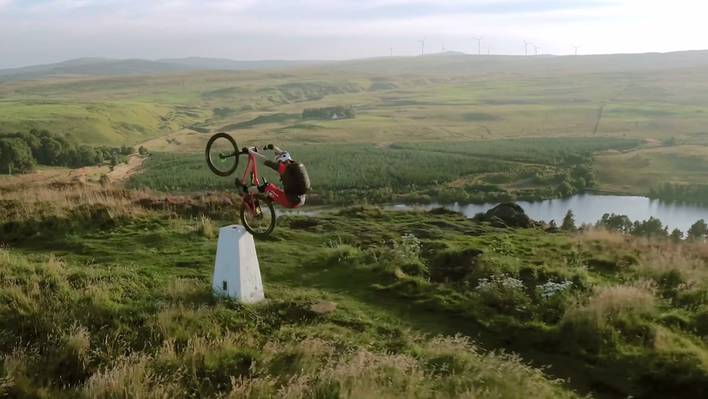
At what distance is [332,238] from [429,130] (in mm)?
94475

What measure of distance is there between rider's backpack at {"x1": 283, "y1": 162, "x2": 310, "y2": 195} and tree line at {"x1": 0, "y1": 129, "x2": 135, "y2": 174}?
52657 millimetres

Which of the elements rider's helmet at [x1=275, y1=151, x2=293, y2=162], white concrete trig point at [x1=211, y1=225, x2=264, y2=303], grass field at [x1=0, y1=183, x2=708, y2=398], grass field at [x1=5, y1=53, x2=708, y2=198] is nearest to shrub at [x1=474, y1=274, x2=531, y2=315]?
grass field at [x1=0, y1=183, x2=708, y2=398]

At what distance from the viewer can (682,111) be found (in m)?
122

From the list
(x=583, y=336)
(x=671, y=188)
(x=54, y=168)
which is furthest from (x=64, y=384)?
(x=671, y=188)

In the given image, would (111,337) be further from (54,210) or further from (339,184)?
(339,184)

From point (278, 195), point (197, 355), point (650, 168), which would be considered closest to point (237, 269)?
point (278, 195)

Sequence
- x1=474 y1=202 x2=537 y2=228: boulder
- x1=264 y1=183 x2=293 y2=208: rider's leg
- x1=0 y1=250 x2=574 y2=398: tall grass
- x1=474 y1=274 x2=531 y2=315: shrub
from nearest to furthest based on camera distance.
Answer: x1=0 y1=250 x2=574 y2=398: tall grass < x1=264 y1=183 x2=293 y2=208: rider's leg < x1=474 y1=274 x2=531 y2=315: shrub < x1=474 y1=202 x2=537 y2=228: boulder

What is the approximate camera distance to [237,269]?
10.1 meters

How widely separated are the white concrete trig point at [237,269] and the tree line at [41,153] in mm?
51759

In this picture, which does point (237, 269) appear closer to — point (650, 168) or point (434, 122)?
point (650, 168)

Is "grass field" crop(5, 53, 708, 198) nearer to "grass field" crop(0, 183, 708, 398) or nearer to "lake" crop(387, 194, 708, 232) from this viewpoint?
"lake" crop(387, 194, 708, 232)

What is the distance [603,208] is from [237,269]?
53.3 metres

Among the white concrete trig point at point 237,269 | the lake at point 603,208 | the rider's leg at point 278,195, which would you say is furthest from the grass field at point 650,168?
the white concrete trig point at point 237,269

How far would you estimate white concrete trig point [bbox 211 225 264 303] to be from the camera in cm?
1012
